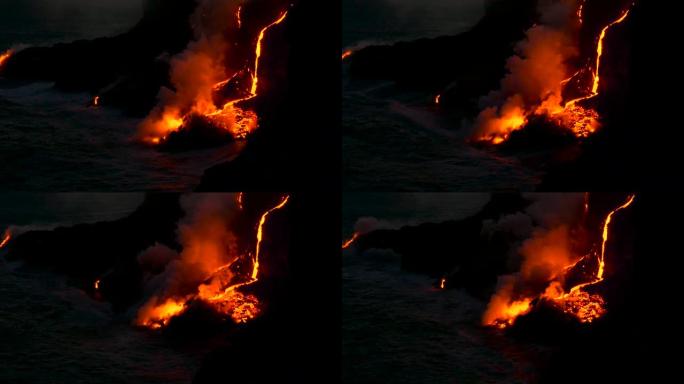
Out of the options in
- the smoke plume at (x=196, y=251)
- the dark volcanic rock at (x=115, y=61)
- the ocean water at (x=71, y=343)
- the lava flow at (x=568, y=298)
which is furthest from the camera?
the dark volcanic rock at (x=115, y=61)

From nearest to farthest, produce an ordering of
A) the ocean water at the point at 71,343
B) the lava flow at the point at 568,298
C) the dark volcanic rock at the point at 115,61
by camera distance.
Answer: the ocean water at the point at 71,343 < the lava flow at the point at 568,298 < the dark volcanic rock at the point at 115,61

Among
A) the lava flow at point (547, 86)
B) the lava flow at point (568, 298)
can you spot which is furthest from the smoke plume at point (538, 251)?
A: the lava flow at point (547, 86)

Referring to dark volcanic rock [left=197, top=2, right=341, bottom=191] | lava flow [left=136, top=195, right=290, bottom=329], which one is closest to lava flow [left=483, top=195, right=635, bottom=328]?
dark volcanic rock [left=197, top=2, right=341, bottom=191]

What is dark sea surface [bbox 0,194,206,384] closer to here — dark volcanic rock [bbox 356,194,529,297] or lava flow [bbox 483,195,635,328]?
dark volcanic rock [bbox 356,194,529,297]

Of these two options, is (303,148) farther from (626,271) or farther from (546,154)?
(626,271)

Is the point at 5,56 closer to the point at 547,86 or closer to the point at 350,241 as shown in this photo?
the point at 350,241

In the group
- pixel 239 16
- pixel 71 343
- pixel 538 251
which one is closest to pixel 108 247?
pixel 71 343

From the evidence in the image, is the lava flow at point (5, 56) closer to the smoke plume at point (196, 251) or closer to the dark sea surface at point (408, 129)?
the smoke plume at point (196, 251)
